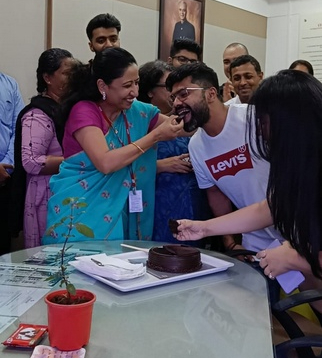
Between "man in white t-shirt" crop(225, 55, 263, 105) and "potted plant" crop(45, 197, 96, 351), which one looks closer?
"potted plant" crop(45, 197, 96, 351)

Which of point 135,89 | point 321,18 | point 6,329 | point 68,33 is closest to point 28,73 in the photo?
point 68,33

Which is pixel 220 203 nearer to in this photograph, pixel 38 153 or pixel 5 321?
pixel 38 153

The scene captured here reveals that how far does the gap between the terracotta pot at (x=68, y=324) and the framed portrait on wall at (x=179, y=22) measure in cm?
334

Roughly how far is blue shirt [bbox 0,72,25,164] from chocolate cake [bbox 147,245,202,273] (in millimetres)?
1683

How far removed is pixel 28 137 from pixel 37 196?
310 millimetres

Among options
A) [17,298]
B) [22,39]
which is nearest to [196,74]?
[17,298]

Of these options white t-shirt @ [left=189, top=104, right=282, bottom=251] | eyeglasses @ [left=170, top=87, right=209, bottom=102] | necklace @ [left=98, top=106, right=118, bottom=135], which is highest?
eyeglasses @ [left=170, top=87, right=209, bottom=102]

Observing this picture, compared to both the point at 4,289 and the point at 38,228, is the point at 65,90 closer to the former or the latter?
the point at 38,228

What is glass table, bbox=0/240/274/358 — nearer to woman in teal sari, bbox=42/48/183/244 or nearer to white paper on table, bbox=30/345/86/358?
white paper on table, bbox=30/345/86/358

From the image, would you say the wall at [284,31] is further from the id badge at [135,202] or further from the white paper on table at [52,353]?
the white paper on table at [52,353]

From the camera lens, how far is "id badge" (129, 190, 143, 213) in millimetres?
1975

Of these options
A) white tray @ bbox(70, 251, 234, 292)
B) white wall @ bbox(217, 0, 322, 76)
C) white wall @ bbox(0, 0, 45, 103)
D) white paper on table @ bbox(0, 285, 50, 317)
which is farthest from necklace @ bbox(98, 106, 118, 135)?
white wall @ bbox(217, 0, 322, 76)

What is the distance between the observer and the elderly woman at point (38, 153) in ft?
7.88

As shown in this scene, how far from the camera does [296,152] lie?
4.20ft
